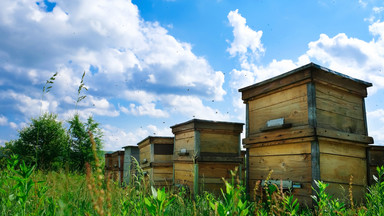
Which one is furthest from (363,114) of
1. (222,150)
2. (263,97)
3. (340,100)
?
(222,150)

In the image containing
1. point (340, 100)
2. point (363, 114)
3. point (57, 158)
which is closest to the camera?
point (340, 100)

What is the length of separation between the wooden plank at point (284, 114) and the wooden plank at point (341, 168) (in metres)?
0.68

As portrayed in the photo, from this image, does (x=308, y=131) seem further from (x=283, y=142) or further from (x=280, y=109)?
(x=280, y=109)

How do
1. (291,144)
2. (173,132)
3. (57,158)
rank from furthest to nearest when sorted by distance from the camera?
1. (57,158)
2. (173,132)
3. (291,144)

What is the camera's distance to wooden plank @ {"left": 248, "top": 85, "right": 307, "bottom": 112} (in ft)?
15.7

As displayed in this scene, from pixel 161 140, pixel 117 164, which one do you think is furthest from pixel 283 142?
pixel 117 164

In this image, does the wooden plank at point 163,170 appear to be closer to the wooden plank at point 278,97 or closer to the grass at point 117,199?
the wooden plank at point 278,97

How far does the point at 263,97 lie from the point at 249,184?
173 centimetres

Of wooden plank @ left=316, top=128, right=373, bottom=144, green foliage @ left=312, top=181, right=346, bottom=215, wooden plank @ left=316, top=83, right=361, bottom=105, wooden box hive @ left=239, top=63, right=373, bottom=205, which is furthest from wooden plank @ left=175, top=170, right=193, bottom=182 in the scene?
green foliage @ left=312, top=181, right=346, bottom=215

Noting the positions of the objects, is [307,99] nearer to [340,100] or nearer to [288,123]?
[288,123]

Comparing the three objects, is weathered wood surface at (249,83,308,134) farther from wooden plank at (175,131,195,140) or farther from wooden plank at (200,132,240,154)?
wooden plank at (175,131,195,140)

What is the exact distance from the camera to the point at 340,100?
5137mm

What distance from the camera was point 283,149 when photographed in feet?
16.3

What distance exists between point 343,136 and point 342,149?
0.82 feet
